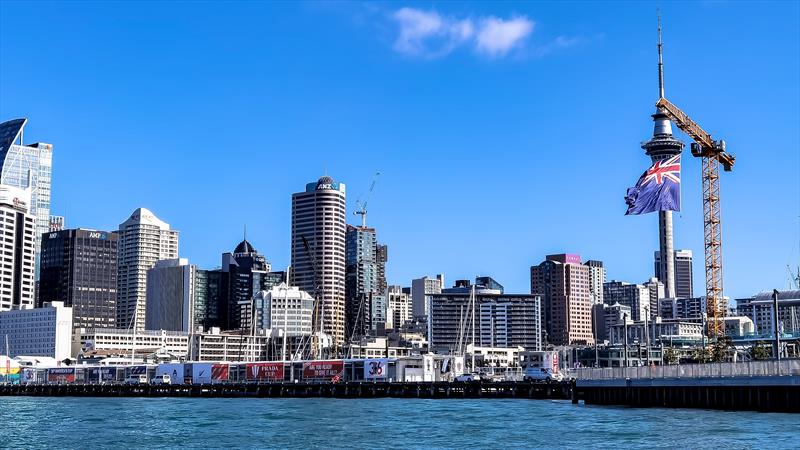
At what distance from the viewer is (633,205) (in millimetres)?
119438

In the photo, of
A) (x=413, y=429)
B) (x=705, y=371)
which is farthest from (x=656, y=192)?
(x=413, y=429)

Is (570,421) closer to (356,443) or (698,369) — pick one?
(698,369)

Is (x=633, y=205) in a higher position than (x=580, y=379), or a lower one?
higher

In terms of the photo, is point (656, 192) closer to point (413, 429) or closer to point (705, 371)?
point (705, 371)

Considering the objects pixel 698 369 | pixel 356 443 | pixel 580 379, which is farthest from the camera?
pixel 580 379

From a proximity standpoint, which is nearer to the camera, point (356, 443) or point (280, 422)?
point (356, 443)

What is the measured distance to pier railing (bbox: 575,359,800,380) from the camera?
9532 centimetres

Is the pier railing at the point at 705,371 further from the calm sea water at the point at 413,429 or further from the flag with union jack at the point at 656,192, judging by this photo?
the flag with union jack at the point at 656,192

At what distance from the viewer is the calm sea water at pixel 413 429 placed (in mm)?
79000

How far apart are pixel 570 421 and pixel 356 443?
2463cm

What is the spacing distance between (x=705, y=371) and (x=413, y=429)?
2973 cm

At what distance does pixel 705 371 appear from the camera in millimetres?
107125

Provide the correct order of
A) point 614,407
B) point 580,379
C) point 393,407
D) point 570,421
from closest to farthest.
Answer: point 570,421, point 614,407, point 580,379, point 393,407

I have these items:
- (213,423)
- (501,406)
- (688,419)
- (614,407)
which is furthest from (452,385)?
(688,419)
